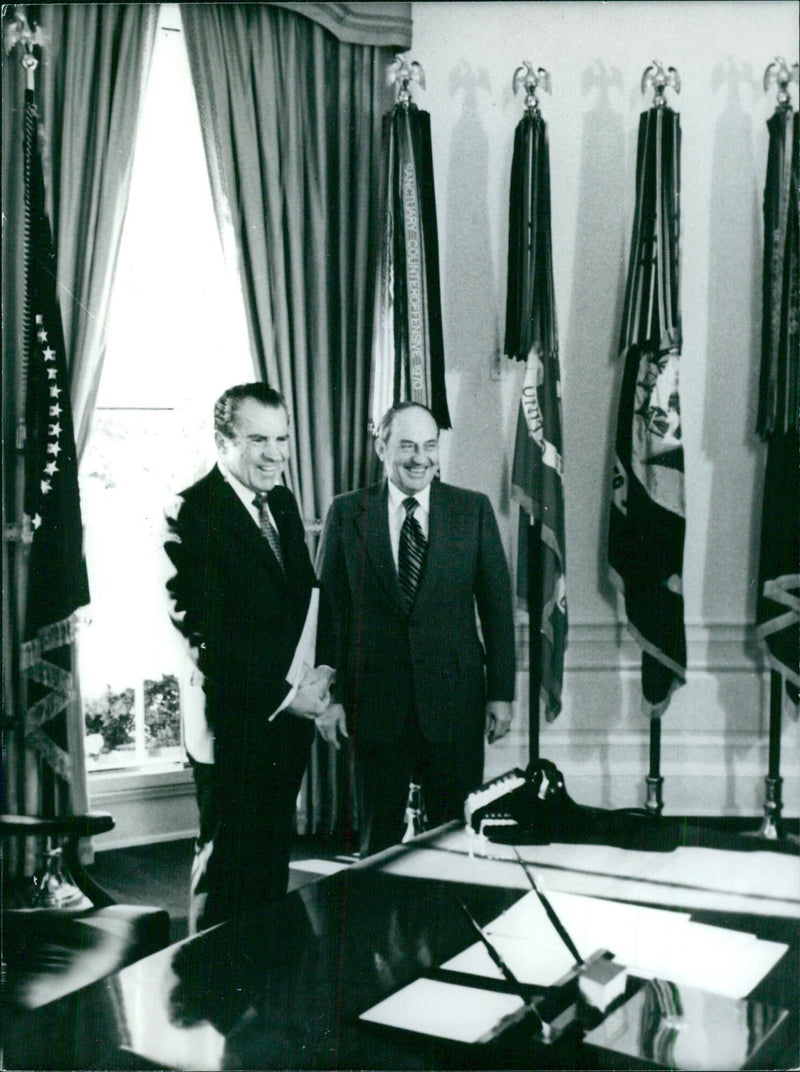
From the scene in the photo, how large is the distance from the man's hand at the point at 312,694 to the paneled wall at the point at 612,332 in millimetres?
400

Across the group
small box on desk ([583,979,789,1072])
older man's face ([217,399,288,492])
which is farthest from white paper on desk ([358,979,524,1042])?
older man's face ([217,399,288,492])

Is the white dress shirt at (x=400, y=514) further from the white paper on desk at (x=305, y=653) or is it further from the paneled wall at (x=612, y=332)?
the white paper on desk at (x=305, y=653)

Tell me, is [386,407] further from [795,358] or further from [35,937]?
[35,937]

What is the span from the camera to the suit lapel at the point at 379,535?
6.33 feet

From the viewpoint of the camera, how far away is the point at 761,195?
2.03 meters

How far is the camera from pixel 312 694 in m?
1.90

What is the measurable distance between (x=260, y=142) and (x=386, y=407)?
58 cm

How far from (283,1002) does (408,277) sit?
1.37 metres

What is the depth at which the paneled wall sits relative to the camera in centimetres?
187

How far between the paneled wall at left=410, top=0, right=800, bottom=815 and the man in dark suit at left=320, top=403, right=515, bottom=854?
7cm

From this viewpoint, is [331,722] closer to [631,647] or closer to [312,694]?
[312,694]

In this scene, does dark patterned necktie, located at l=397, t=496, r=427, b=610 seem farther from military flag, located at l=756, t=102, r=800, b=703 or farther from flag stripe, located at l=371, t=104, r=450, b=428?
military flag, located at l=756, t=102, r=800, b=703

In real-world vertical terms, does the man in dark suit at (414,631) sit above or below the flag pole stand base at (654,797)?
above

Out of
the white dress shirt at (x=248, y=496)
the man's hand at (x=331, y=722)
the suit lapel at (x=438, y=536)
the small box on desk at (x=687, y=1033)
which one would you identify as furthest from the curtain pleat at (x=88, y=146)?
the small box on desk at (x=687, y=1033)
